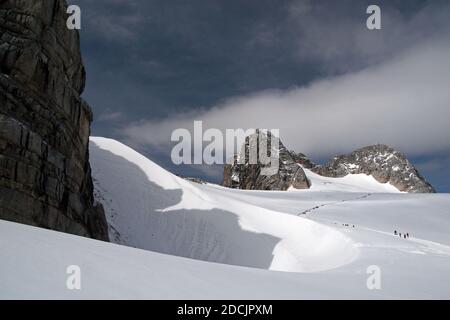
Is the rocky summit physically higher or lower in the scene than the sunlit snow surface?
higher

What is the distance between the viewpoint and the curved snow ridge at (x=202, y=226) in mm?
31359

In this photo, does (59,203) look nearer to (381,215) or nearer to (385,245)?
(385,245)

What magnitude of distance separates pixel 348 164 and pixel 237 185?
6035 cm

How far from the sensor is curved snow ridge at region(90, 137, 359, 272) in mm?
31359

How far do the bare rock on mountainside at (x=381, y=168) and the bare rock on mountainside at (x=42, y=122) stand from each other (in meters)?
135

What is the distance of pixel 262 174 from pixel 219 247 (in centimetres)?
8881

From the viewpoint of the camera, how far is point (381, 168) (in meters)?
151

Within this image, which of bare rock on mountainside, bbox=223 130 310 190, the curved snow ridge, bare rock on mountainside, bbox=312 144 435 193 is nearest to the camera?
the curved snow ridge

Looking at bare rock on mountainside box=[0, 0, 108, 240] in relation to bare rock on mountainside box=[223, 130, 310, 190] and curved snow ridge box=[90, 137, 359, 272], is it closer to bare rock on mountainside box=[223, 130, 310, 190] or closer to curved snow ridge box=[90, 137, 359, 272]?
curved snow ridge box=[90, 137, 359, 272]

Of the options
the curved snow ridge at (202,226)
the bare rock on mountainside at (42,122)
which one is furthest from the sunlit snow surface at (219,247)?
the bare rock on mountainside at (42,122)

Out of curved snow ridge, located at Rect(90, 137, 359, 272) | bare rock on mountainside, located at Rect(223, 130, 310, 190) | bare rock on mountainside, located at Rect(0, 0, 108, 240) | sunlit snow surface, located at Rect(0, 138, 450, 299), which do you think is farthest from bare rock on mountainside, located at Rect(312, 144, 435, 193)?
bare rock on mountainside, located at Rect(0, 0, 108, 240)
